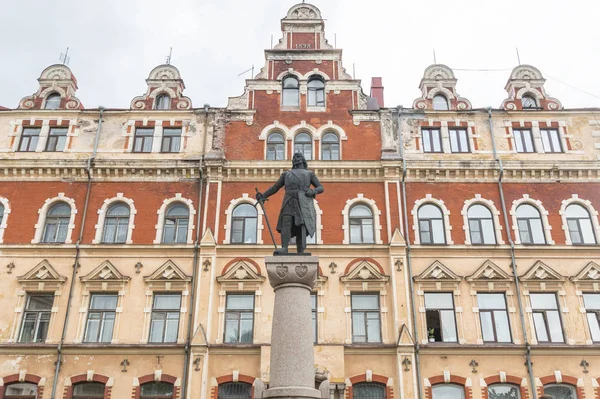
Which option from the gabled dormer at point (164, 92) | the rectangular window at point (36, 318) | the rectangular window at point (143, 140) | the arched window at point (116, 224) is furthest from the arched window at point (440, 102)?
the rectangular window at point (36, 318)

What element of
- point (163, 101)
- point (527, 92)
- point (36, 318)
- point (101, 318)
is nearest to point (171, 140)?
point (163, 101)

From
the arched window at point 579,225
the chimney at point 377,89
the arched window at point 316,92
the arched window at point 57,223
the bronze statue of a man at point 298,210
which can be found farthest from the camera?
the chimney at point 377,89

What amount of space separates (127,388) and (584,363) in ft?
56.9

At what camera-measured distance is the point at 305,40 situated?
28.0m

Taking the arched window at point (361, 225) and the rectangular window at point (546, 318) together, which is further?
the arched window at point (361, 225)

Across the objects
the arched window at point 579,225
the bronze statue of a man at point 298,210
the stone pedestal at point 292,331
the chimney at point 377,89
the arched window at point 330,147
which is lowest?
the stone pedestal at point 292,331

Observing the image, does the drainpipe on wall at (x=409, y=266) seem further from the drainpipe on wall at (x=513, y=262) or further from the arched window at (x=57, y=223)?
the arched window at (x=57, y=223)

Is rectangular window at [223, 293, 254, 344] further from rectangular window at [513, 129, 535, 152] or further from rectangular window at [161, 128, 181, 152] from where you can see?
rectangular window at [513, 129, 535, 152]

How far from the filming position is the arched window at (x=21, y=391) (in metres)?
20.9

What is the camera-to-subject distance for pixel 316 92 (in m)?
26.7

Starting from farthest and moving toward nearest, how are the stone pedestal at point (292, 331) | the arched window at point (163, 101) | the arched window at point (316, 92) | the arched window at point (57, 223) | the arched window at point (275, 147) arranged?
1. the arched window at point (163, 101)
2. the arched window at point (316, 92)
3. the arched window at point (275, 147)
4. the arched window at point (57, 223)
5. the stone pedestal at point (292, 331)

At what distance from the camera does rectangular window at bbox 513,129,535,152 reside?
25438mm

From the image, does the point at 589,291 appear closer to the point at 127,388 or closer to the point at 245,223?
the point at 245,223

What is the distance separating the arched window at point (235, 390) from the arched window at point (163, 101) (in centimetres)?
1348
